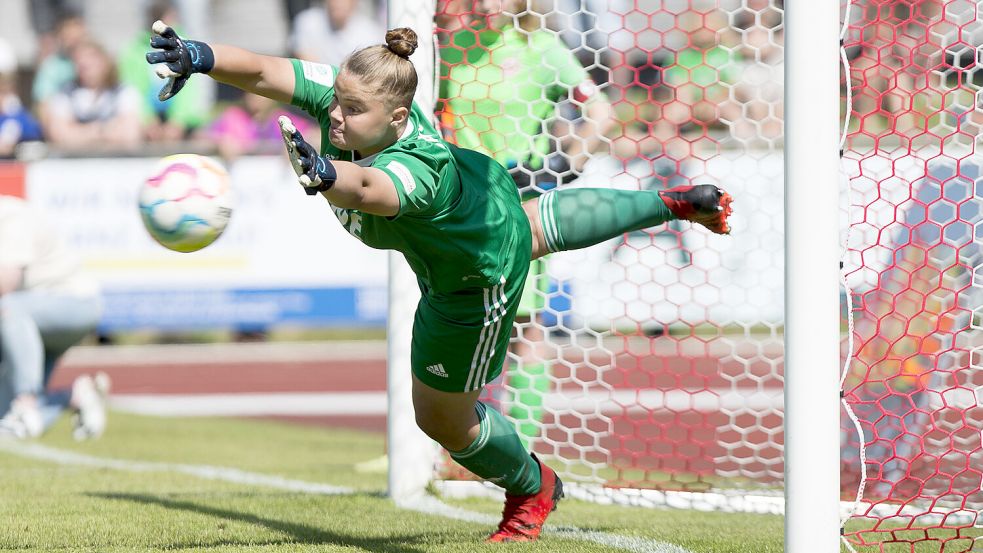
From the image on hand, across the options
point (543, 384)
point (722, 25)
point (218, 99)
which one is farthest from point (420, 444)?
point (218, 99)

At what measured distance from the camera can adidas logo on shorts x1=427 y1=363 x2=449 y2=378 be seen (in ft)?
13.4

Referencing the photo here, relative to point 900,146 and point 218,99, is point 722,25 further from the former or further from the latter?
point 218,99

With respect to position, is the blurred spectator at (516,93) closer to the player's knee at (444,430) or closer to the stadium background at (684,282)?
the stadium background at (684,282)

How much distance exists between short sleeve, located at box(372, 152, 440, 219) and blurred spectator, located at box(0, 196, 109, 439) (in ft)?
16.4

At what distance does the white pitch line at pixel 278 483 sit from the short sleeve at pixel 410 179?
58.3 inches

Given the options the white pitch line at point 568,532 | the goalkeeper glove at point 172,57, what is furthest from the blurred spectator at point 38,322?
the goalkeeper glove at point 172,57

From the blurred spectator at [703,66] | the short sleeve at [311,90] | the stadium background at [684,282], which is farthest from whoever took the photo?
the blurred spectator at [703,66]

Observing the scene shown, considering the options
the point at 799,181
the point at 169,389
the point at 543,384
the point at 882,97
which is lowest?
the point at 169,389

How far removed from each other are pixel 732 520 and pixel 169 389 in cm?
750

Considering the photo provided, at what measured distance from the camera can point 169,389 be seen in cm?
1135

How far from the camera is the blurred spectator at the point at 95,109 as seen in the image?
13242 mm

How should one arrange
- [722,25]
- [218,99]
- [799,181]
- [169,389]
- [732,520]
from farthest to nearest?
[218,99] → [169,389] → [722,25] → [732,520] → [799,181]

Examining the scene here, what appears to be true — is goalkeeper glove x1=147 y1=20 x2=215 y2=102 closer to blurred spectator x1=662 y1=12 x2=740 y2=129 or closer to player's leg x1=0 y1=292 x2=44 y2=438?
blurred spectator x1=662 y1=12 x2=740 y2=129

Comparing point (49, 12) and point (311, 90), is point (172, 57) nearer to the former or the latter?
point (311, 90)
